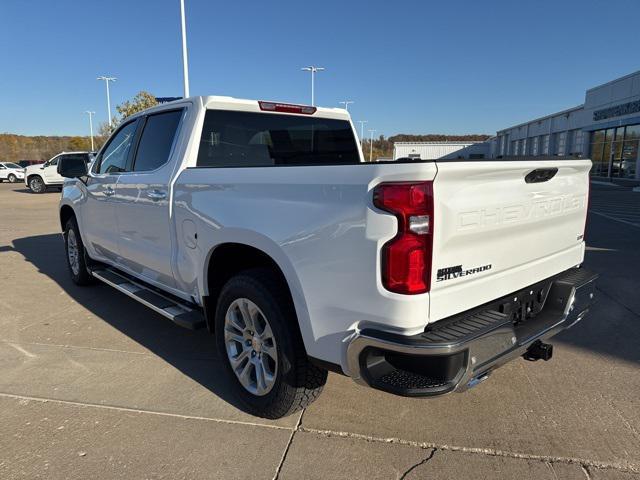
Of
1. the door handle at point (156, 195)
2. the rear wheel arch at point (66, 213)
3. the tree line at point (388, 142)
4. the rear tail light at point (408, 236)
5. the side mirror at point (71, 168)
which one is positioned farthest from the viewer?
the tree line at point (388, 142)

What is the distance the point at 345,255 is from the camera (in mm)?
2217

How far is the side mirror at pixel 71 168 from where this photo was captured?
503 cm

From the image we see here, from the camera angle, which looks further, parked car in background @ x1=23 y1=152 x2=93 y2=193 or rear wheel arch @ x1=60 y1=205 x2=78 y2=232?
parked car in background @ x1=23 y1=152 x2=93 y2=193

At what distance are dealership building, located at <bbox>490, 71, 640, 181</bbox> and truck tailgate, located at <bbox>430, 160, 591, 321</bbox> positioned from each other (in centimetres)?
1803

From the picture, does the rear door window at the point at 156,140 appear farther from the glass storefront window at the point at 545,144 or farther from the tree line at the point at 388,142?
the glass storefront window at the point at 545,144

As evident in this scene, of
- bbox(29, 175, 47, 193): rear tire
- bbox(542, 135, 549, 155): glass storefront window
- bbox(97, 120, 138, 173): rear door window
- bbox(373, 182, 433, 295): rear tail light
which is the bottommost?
bbox(29, 175, 47, 193): rear tire

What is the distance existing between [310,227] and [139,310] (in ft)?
11.4

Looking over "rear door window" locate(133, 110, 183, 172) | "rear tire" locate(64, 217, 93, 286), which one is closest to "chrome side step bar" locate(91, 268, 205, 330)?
"rear tire" locate(64, 217, 93, 286)

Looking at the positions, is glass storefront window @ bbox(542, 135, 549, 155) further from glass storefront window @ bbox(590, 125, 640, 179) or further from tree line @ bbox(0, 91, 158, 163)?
tree line @ bbox(0, 91, 158, 163)

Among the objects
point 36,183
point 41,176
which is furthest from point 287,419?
point 36,183

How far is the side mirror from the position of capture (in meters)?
5.03

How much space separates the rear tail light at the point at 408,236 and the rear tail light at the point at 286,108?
234 cm

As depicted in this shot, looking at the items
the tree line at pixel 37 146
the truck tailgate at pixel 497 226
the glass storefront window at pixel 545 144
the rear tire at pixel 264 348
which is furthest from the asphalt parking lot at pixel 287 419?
the tree line at pixel 37 146

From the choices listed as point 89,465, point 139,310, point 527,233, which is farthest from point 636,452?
point 139,310
